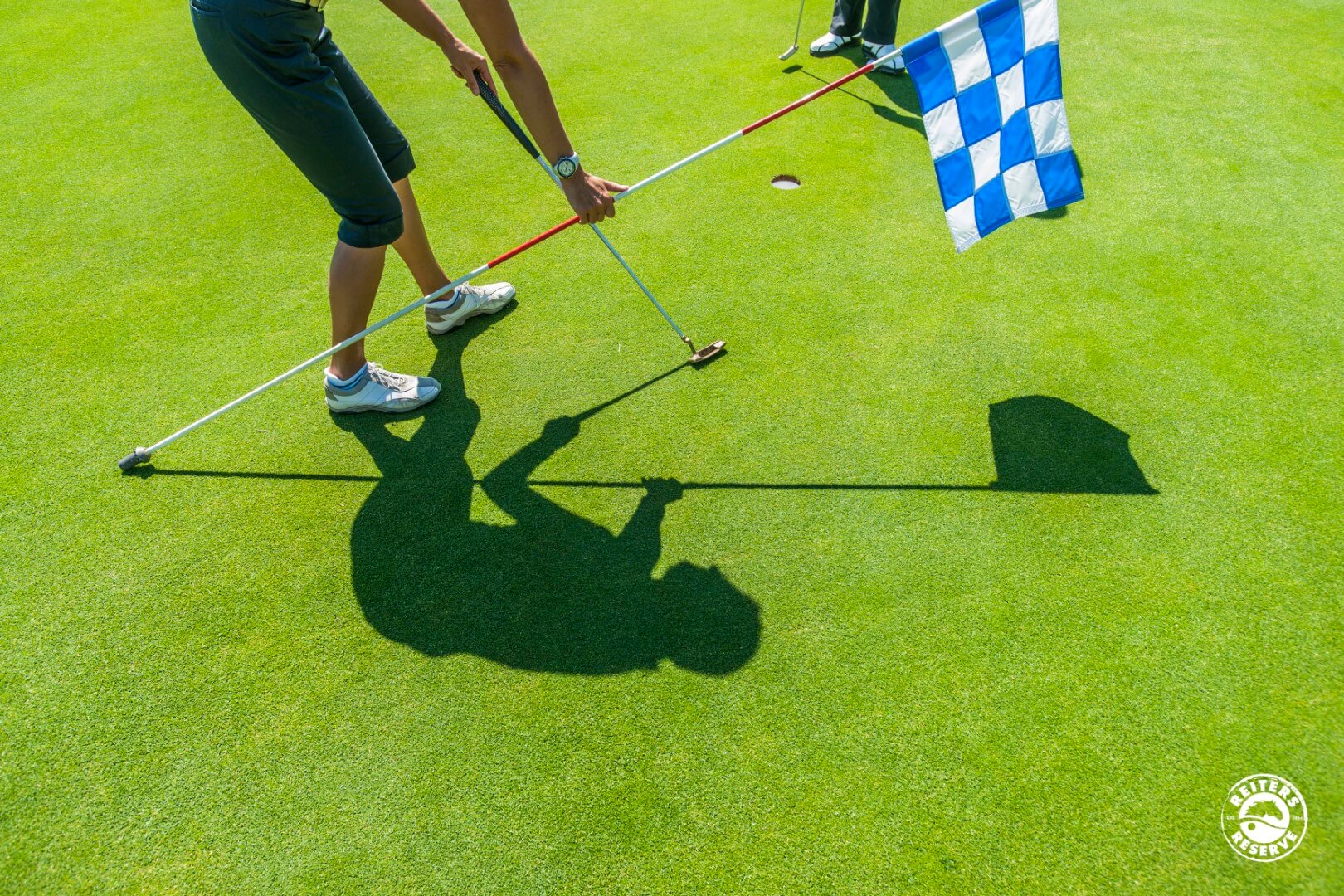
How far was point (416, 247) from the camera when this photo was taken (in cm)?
253

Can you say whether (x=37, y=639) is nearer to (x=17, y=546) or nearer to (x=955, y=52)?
(x=17, y=546)

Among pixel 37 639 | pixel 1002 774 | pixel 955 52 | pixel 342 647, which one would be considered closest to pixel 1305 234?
pixel 955 52

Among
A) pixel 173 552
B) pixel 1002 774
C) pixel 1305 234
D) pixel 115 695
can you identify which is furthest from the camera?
pixel 1305 234

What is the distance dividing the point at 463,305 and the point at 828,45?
2592mm

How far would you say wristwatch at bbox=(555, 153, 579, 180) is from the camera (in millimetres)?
1852

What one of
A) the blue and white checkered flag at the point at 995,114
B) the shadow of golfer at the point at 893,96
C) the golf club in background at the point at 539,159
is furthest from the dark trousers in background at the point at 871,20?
the golf club in background at the point at 539,159

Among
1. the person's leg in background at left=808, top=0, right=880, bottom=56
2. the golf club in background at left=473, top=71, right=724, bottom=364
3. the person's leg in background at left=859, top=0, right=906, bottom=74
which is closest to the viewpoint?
the golf club in background at left=473, top=71, right=724, bottom=364

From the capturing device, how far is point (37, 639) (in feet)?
6.21

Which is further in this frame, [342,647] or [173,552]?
[173,552]

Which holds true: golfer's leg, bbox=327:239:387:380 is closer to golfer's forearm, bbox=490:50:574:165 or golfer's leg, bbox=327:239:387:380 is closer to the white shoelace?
the white shoelace

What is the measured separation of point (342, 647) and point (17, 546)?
956 mm

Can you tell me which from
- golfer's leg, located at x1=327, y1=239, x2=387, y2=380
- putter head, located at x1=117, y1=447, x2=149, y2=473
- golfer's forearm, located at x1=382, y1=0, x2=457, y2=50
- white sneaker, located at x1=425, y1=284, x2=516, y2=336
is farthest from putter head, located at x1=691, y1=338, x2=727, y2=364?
Answer: putter head, located at x1=117, y1=447, x2=149, y2=473

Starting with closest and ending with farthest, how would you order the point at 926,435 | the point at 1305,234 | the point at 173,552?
the point at 173,552 → the point at 926,435 → the point at 1305,234

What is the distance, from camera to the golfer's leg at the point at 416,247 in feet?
8.12
